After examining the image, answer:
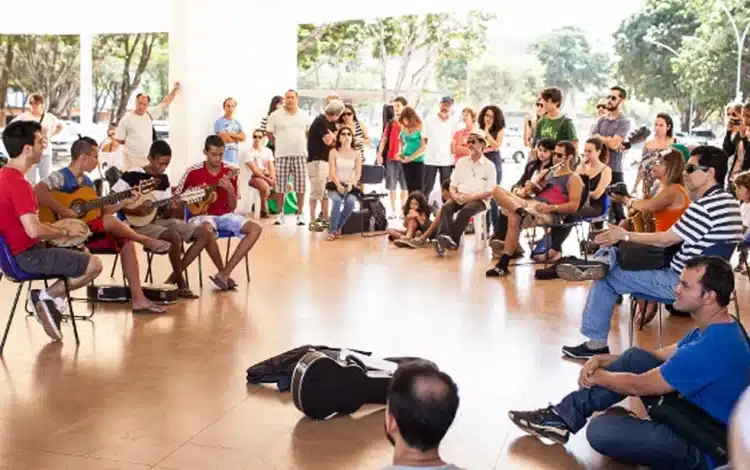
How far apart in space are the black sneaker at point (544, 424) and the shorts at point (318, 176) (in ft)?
24.2

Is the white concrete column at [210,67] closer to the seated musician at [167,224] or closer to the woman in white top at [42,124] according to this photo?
the woman in white top at [42,124]

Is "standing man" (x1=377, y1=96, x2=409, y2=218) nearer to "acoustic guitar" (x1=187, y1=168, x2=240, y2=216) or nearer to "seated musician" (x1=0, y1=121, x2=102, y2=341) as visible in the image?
"acoustic guitar" (x1=187, y1=168, x2=240, y2=216)

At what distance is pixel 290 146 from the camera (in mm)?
12094

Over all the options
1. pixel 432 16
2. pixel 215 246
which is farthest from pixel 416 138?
pixel 432 16

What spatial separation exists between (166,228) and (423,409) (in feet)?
17.4

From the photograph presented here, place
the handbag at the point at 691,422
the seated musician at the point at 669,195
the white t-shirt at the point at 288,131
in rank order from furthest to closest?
the white t-shirt at the point at 288,131, the seated musician at the point at 669,195, the handbag at the point at 691,422

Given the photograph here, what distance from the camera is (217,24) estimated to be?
41.1 feet

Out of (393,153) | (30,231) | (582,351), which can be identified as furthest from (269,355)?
(393,153)

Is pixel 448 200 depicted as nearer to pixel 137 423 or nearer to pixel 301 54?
pixel 137 423

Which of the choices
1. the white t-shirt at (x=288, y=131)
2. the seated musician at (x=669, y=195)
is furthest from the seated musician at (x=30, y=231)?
the white t-shirt at (x=288, y=131)

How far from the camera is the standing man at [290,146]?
12.1m

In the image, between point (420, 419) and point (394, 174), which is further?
point (394, 174)

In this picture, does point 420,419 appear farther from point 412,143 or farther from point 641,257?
point 412,143

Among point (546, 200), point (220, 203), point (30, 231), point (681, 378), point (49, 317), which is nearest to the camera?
point (681, 378)
